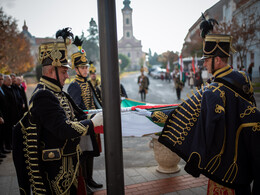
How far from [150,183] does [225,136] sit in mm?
2287

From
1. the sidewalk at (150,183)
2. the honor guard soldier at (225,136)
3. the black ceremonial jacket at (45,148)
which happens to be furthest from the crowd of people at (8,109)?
the honor guard soldier at (225,136)

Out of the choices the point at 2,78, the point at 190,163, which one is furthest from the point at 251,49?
the point at 190,163

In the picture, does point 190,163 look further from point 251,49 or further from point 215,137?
point 251,49

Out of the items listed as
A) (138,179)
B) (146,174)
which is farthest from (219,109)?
(146,174)

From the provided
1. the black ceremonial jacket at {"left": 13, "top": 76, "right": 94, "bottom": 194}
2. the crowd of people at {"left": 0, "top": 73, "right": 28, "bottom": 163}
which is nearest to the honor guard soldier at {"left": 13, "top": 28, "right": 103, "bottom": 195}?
the black ceremonial jacket at {"left": 13, "top": 76, "right": 94, "bottom": 194}

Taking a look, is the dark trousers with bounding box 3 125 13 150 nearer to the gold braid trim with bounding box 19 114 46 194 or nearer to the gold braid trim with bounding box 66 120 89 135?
the gold braid trim with bounding box 19 114 46 194

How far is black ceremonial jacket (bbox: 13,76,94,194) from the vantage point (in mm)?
2439

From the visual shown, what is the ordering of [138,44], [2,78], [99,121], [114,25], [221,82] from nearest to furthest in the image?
[114,25]
[99,121]
[221,82]
[2,78]
[138,44]

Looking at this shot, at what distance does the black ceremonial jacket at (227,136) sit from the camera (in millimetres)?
2553

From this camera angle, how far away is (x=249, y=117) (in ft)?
8.60

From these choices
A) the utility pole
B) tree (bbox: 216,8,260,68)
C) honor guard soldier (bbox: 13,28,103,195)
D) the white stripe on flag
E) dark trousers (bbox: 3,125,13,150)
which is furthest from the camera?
tree (bbox: 216,8,260,68)

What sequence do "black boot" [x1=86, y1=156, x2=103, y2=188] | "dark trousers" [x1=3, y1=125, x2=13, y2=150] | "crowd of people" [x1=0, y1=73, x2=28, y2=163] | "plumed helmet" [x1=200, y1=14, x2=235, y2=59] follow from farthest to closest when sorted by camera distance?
1. "dark trousers" [x1=3, y1=125, x2=13, y2=150]
2. "crowd of people" [x1=0, y1=73, x2=28, y2=163]
3. "black boot" [x1=86, y1=156, x2=103, y2=188]
4. "plumed helmet" [x1=200, y1=14, x2=235, y2=59]

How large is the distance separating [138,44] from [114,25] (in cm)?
12339

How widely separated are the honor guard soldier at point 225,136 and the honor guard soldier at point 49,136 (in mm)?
1078
